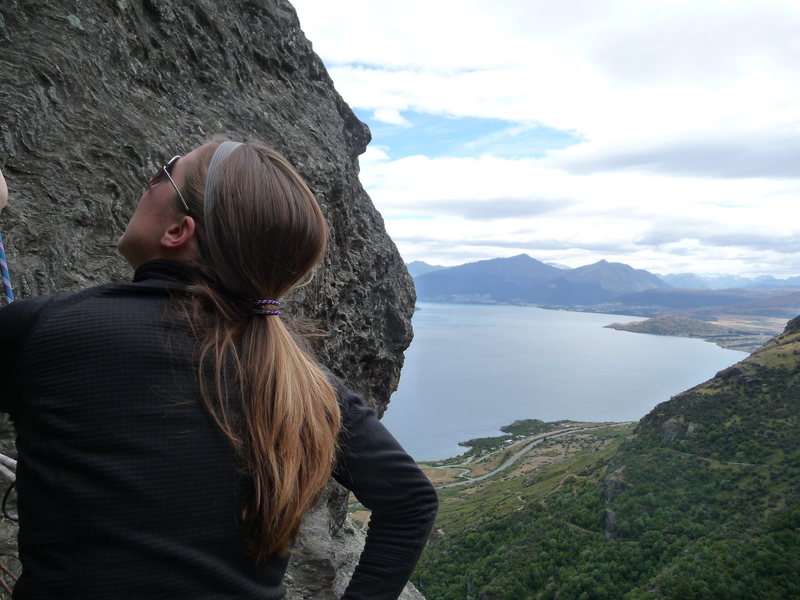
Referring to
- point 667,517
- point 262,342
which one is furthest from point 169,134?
point 667,517

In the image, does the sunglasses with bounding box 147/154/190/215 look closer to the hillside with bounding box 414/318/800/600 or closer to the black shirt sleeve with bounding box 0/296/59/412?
the black shirt sleeve with bounding box 0/296/59/412

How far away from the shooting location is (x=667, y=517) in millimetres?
38531

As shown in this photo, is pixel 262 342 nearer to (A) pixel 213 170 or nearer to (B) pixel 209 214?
(B) pixel 209 214

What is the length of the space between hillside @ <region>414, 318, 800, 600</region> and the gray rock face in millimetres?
26713

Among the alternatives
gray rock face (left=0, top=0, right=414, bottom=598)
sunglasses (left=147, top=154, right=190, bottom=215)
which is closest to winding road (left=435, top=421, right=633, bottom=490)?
gray rock face (left=0, top=0, right=414, bottom=598)

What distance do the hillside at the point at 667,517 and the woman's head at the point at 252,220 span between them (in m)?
32.0

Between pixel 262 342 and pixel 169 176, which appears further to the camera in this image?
pixel 169 176

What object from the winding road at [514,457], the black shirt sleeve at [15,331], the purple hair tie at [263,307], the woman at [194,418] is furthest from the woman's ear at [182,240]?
the winding road at [514,457]

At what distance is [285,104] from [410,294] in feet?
13.8

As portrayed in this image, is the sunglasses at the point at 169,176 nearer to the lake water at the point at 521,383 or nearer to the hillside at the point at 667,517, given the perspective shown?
the hillside at the point at 667,517

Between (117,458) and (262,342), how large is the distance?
51 cm

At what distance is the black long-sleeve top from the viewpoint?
1.52m

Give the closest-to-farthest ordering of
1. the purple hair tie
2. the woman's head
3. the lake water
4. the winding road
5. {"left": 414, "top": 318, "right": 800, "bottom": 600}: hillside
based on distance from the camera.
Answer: the woman's head, the purple hair tie, {"left": 414, "top": 318, "right": 800, "bottom": 600}: hillside, the winding road, the lake water

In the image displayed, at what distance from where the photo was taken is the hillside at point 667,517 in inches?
1195
